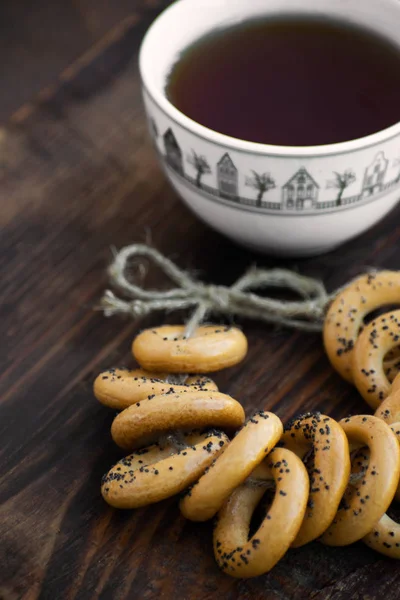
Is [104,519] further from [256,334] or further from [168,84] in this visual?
[168,84]

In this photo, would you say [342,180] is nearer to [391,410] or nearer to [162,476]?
[391,410]

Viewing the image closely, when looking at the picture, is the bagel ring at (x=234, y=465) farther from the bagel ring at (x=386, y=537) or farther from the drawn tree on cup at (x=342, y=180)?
the drawn tree on cup at (x=342, y=180)

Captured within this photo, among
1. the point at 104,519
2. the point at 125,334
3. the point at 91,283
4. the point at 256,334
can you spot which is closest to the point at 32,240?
the point at 91,283

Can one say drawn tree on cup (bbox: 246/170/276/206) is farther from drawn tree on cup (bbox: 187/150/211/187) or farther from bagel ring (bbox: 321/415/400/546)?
bagel ring (bbox: 321/415/400/546)

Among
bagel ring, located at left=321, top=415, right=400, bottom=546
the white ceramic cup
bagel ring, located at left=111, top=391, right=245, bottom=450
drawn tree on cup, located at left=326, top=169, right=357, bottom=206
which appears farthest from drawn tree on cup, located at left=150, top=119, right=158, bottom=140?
bagel ring, located at left=321, top=415, right=400, bottom=546

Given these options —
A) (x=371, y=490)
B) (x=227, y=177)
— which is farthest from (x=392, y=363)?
(x=227, y=177)

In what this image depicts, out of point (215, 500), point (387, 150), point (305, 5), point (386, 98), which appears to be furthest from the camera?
point (305, 5)
